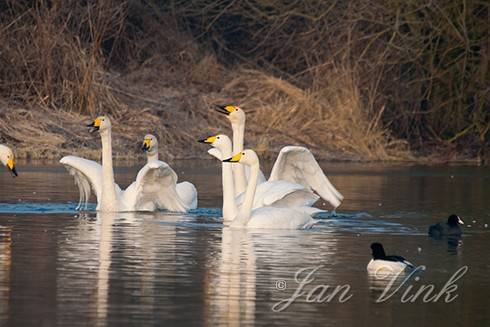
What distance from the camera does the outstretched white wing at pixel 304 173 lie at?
15.4 m

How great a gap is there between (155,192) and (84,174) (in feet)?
3.86

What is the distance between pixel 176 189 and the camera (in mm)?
15727

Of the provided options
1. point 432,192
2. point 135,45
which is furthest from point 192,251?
point 135,45

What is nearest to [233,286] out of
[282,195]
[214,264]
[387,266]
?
[214,264]

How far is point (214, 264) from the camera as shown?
34.4 feet

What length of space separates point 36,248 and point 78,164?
15.6 feet

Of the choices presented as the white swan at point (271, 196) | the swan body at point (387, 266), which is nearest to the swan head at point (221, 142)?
the white swan at point (271, 196)

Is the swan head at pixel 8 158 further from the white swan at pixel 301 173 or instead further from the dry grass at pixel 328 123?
the dry grass at pixel 328 123

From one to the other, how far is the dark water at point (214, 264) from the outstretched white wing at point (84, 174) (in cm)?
25

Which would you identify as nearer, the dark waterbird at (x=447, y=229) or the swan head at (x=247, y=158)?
the dark waterbird at (x=447, y=229)

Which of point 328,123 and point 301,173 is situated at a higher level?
point 328,123

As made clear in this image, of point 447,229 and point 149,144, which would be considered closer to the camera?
point 447,229

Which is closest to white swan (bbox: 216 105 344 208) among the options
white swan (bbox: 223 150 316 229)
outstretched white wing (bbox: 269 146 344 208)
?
outstretched white wing (bbox: 269 146 344 208)

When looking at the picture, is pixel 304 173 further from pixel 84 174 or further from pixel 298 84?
pixel 298 84
